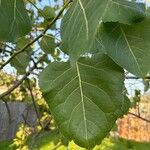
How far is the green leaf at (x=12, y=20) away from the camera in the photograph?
0.84 m

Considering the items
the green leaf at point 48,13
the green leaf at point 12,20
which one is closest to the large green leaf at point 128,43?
the green leaf at point 12,20

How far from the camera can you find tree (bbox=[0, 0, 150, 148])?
66cm

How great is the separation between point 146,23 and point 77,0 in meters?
0.12

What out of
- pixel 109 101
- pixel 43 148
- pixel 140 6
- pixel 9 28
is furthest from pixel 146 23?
pixel 43 148

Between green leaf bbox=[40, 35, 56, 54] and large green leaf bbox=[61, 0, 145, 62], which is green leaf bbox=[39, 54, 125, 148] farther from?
green leaf bbox=[40, 35, 56, 54]

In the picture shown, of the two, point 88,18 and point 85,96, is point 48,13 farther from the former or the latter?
point 88,18

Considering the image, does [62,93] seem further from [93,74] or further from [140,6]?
[140,6]

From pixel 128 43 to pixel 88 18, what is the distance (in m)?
0.13

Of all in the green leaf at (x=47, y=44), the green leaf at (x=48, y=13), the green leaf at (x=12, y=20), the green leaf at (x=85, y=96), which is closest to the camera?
the green leaf at (x=85, y=96)

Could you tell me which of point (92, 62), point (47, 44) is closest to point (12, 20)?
point (92, 62)

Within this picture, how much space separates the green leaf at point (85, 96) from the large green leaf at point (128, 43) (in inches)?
2.3

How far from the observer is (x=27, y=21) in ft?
2.95

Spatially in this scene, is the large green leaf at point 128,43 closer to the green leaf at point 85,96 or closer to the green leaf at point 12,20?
the green leaf at point 85,96

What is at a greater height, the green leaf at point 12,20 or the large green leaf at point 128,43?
the green leaf at point 12,20
